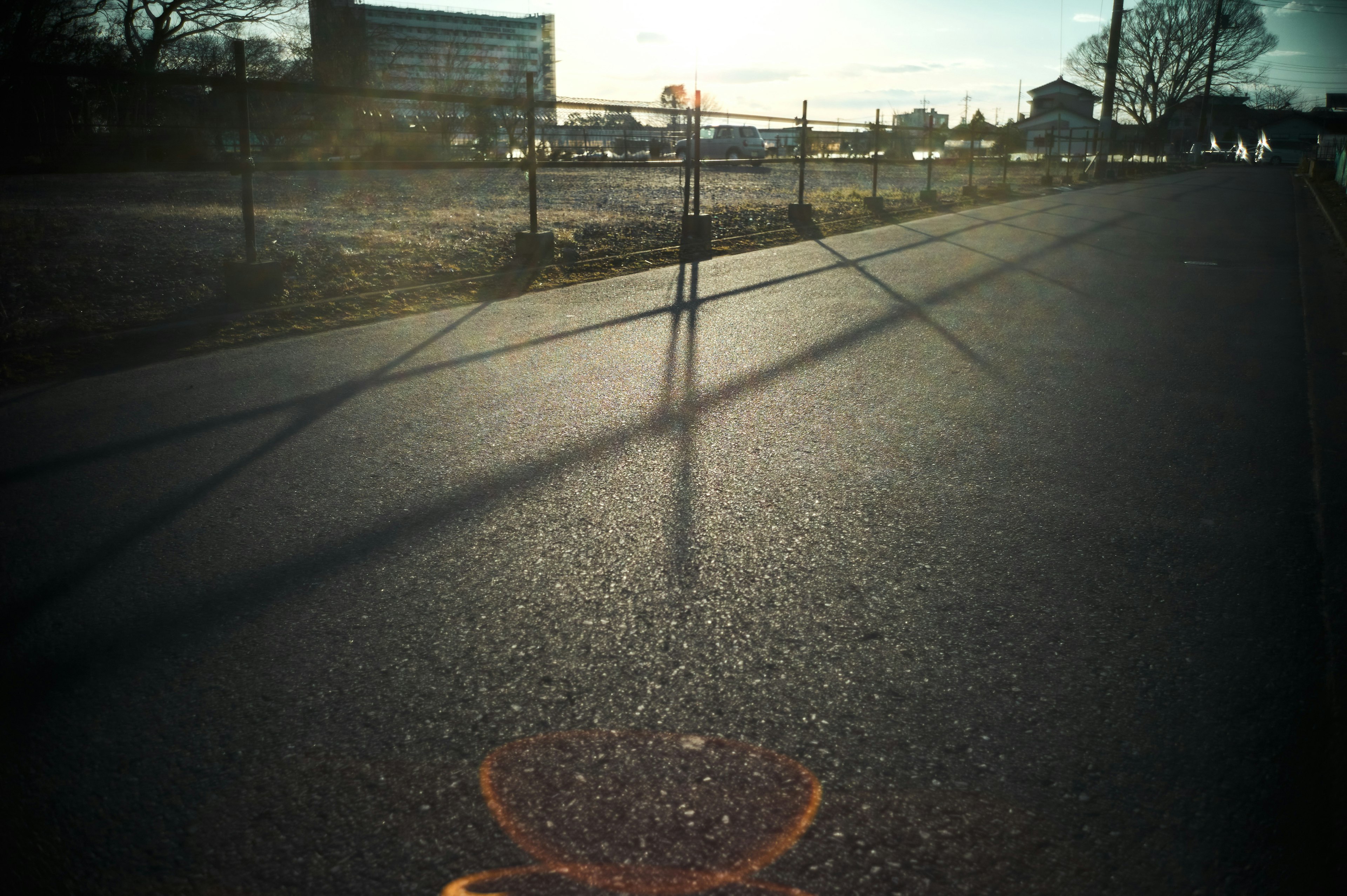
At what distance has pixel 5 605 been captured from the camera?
282cm

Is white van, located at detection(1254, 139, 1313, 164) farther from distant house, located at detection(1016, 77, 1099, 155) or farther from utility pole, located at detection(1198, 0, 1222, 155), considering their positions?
distant house, located at detection(1016, 77, 1099, 155)

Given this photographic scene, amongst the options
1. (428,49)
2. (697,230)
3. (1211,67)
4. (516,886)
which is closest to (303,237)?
(697,230)

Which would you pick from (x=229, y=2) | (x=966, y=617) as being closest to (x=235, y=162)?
(x=966, y=617)

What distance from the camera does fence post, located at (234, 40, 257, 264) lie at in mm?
7137

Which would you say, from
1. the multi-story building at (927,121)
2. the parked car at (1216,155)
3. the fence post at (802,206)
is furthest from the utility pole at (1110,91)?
the parked car at (1216,155)

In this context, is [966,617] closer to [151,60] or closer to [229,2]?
[151,60]

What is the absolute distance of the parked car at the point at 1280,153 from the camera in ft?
278

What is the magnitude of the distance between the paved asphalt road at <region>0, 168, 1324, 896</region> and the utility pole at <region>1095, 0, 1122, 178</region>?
3642 cm

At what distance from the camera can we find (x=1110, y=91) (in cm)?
3841

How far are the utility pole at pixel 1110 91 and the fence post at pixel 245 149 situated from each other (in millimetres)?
36459

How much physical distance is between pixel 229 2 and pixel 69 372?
114ft

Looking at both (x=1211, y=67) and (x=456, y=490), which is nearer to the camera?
(x=456, y=490)

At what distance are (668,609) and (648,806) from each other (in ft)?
2.94

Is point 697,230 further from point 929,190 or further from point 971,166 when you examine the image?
point 971,166
